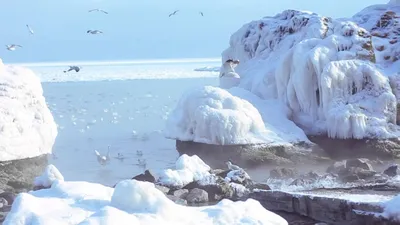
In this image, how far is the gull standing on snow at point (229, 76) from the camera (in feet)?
78.6

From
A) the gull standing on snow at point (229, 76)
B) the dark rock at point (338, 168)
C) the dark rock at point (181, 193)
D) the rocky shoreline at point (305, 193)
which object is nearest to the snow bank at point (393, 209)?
the rocky shoreline at point (305, 193)

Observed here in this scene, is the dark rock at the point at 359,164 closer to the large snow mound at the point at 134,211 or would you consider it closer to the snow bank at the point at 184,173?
the snow bank at the point at 184,173

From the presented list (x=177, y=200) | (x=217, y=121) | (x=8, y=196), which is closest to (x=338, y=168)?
(x=217, y=121)

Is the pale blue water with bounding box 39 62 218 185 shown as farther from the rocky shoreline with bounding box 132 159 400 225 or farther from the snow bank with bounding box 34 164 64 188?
the rocky shoreline with bounding box 132 159 400 225

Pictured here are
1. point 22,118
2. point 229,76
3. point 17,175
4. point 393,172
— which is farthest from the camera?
point 229,76

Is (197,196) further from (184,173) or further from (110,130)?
(110,130)

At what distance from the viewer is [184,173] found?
1436 centimetres

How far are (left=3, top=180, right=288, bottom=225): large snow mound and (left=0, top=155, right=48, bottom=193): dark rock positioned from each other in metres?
6.57

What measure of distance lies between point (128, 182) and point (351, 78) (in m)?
12.9

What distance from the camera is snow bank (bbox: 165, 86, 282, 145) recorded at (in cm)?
1792

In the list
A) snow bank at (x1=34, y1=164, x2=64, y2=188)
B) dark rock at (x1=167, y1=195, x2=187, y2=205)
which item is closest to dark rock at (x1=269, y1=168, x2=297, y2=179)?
dark rock at (x1=167, y1=195, x2=187, y2=205)

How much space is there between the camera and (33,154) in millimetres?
14859

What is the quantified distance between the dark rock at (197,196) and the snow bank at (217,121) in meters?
4.99

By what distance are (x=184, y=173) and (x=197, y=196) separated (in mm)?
1539
